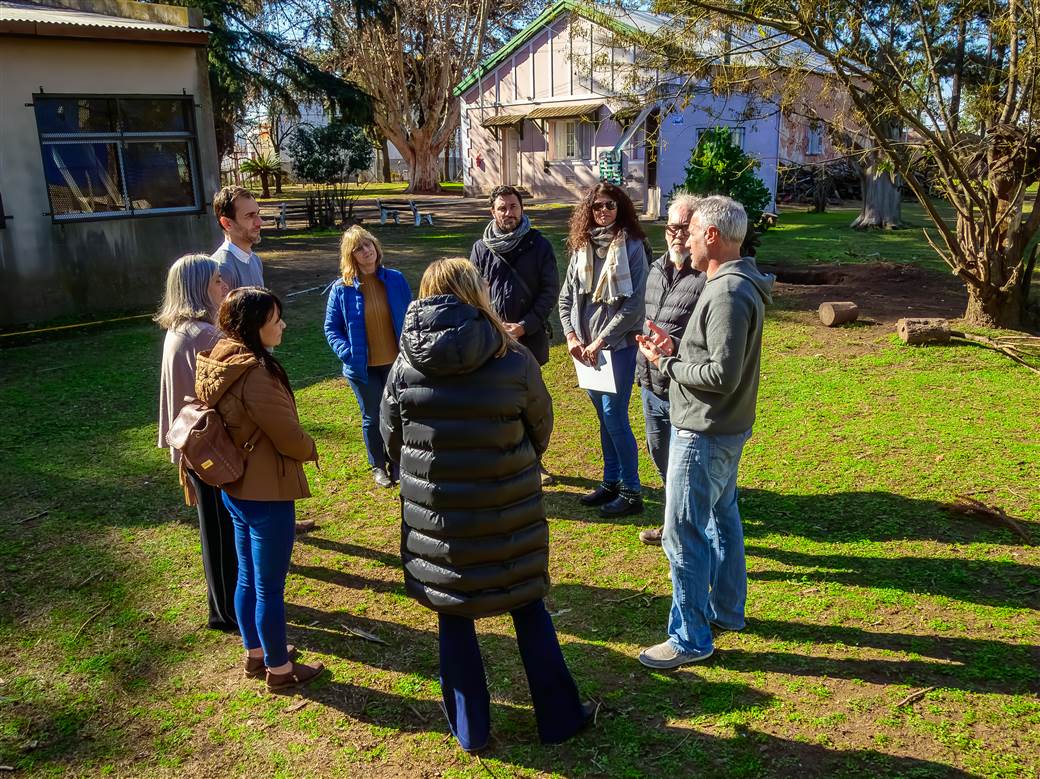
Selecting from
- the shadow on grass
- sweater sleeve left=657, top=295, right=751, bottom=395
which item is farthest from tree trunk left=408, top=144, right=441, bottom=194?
sweater sleeve left=657, top=295, right=751, bottom=395

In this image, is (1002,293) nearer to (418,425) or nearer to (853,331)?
(853,331)

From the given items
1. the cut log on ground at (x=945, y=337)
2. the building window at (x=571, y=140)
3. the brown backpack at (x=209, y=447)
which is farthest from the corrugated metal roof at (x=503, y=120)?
the brown backpack at (x=209, y=447)

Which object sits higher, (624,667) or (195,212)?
(195,212)

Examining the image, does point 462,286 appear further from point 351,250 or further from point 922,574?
point 922,574

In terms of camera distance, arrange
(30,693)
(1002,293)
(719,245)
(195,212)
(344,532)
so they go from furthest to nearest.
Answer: (195,212) < (1002,293) < (344,532) < (30,693) < (719,245)

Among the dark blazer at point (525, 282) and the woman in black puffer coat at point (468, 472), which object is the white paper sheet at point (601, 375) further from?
the woman in black puffer coat at point (468, 472)

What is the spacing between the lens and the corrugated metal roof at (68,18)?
11.0 metres

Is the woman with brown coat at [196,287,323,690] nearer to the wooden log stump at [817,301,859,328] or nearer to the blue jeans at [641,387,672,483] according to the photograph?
the blue jeans at [641,387,672,483]

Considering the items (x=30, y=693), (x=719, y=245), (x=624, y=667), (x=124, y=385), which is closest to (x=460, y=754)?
(x=624, y=667)

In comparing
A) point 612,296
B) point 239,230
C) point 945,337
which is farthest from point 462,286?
point 945,337

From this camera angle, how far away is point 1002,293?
31.1 feet

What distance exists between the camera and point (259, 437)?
342 centimetres

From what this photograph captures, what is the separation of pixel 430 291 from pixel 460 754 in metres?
1.79

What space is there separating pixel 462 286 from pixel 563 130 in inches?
1114
